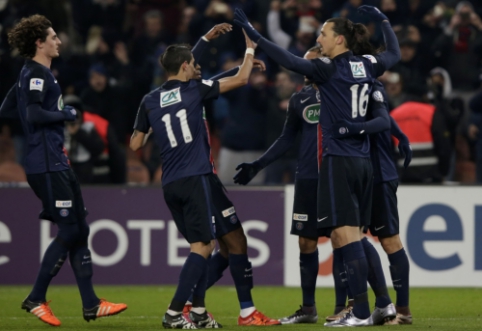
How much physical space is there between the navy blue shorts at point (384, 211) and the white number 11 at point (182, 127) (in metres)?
1.56

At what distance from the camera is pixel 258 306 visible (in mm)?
8633

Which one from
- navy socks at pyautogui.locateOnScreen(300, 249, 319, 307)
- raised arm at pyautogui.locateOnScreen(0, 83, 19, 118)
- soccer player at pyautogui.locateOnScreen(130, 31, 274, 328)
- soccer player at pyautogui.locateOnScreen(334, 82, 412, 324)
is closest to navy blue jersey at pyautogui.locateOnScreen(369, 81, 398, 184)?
soccer player at pyautogui.locateOnScreen(334, 82, 412, 324)

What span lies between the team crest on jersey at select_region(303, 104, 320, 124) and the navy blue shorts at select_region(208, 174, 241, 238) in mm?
957

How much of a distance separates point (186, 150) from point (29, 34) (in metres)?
1.56

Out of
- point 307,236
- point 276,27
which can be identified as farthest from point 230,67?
point 307,236

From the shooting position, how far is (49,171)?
707cm

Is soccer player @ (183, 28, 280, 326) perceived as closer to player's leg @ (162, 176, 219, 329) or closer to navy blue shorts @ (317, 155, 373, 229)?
player's leg @ (162, 176, 219, 329)

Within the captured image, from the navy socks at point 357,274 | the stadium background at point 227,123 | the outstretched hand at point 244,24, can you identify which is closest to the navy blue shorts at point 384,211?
the navy socks at point 357,274

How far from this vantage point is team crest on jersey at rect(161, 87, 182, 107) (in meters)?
6.69

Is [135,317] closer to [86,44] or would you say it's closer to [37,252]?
[37,252]

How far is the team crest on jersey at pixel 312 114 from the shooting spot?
732cm

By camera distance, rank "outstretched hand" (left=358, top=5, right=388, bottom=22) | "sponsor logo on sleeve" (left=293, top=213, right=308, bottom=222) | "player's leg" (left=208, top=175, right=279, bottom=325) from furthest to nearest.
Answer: "sponsor logo on sleeve" (left=293, top=213, right=308, bottom=222)
"outstretched hand" (left=358, top=5, right=388, bottom=22)
"player's leg" (left=208, top=175, right=279, bottom=325)

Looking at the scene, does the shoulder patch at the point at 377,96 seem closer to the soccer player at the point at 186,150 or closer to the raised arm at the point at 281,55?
the raised arm at the point at 281,55

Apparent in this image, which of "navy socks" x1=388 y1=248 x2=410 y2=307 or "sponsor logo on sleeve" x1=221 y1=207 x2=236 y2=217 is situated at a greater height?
"sponsor logo on sleeve" x1=221 y1=207 x2=236 y2=217
